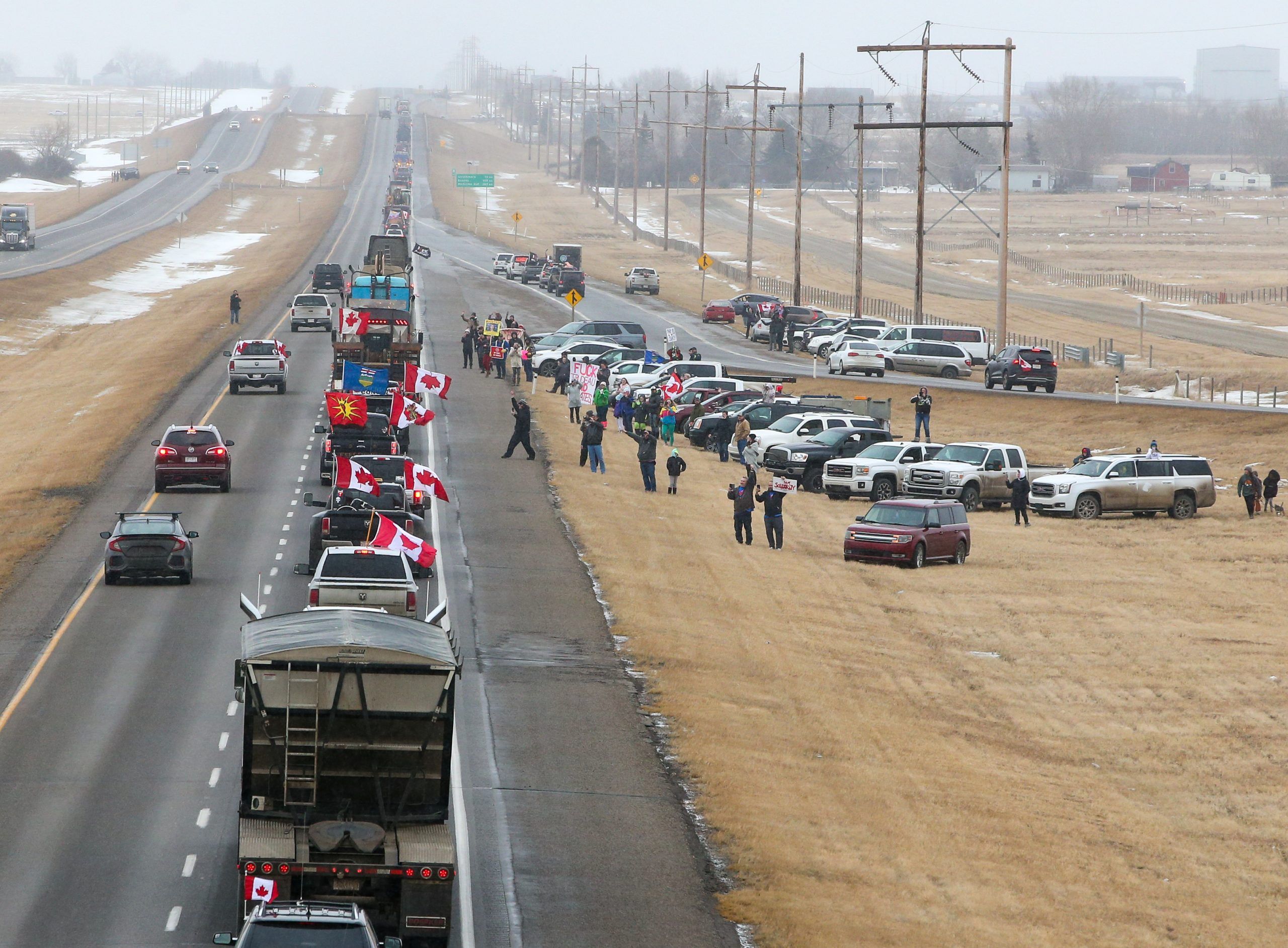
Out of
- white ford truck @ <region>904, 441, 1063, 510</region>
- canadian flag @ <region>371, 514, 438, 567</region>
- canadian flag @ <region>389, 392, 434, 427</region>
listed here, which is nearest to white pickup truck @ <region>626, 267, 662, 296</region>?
white ford truck @ <region>904, 441, 1063, 510</region>

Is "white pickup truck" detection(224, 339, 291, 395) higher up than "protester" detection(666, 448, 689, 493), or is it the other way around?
"white pickup truck" detection(224, 339, 291, 395)

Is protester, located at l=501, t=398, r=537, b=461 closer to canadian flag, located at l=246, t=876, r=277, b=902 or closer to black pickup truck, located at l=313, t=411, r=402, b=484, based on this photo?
black pickup truck, located at l=313, t=411, r=402, b=484

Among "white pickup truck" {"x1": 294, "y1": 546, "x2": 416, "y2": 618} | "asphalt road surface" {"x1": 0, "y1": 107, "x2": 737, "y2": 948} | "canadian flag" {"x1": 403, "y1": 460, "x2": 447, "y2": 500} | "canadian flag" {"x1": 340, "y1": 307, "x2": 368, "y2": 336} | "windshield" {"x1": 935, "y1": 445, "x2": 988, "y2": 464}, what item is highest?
"canadian flag" {"x1": 340, "y1": 307, "x2": 368, "y2": 336}

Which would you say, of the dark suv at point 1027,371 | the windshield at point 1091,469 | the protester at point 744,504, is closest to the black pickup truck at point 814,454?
the windshield at point 1091,469

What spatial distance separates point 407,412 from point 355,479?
9312 mm

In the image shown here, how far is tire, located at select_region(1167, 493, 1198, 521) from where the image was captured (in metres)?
44.9

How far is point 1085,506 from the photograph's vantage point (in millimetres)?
44594

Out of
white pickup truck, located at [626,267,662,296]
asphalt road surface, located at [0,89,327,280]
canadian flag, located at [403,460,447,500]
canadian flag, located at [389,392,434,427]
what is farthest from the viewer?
asphalt road surface, located at [0,89,327,280]

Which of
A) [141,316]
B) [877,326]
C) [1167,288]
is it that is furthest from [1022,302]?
[141,316]

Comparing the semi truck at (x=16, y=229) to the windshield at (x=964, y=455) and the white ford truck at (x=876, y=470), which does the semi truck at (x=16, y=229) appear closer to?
the white ford truck at (x=876, y=470)

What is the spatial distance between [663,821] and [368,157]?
187m

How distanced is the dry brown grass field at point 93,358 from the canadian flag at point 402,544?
9.19 m

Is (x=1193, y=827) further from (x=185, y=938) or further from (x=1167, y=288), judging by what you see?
(x=1167, y=288)

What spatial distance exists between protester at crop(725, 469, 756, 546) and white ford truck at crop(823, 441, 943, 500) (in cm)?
684
